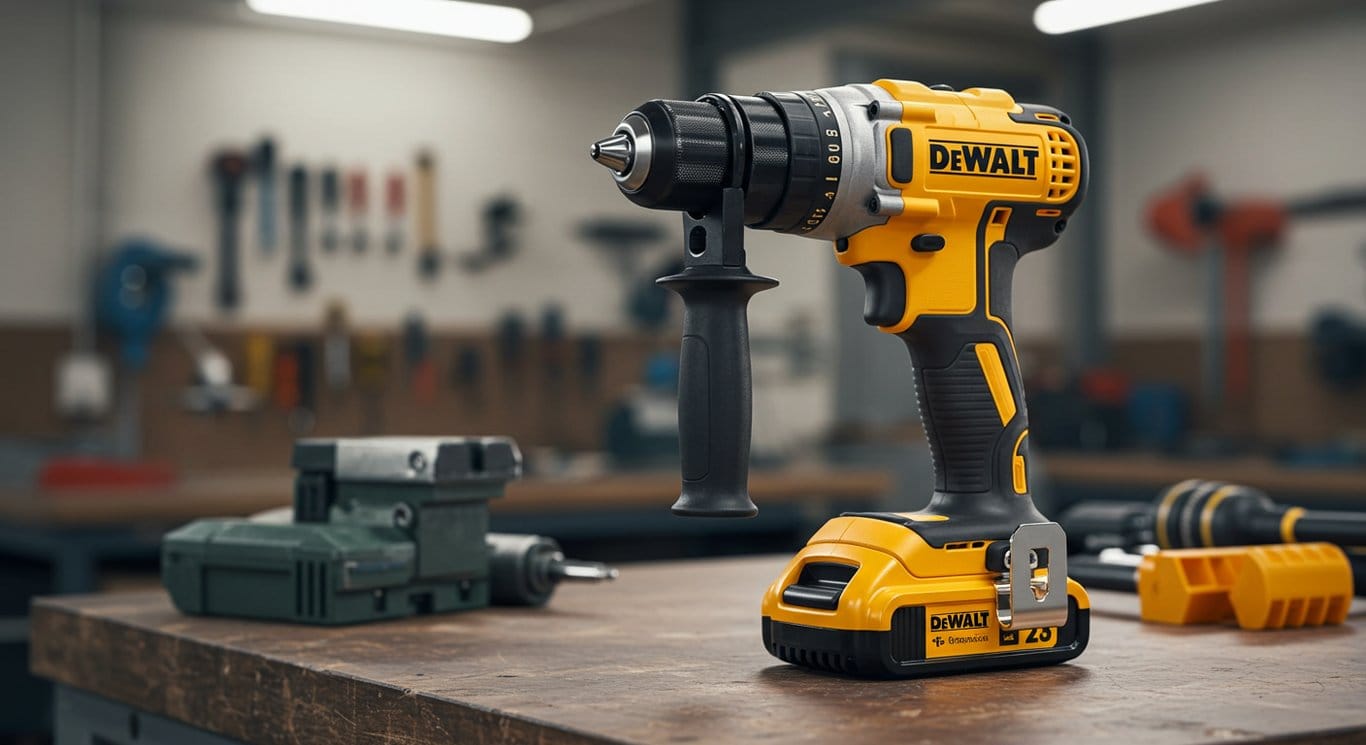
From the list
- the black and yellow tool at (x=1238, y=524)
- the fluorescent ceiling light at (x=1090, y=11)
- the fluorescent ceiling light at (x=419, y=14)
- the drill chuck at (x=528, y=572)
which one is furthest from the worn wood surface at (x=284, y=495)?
the black and yellow tool at (x=1238, y=524)

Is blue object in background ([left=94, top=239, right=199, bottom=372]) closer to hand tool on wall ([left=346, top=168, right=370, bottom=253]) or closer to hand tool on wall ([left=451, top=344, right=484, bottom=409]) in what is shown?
hand tool on wall ([left=346, top=168, right=370, bottom=253])

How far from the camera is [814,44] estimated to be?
5629 mm

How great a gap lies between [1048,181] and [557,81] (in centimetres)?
423

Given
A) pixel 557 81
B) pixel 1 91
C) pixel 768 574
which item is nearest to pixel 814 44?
pixel 557 81

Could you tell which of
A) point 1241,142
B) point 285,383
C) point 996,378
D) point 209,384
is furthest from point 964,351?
point 1241,142

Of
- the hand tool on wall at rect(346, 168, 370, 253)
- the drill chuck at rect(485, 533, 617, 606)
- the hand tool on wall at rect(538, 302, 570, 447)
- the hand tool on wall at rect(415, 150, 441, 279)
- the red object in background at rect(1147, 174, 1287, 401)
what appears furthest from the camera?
the red object in background at rect(1147, 174, 1287, 401)

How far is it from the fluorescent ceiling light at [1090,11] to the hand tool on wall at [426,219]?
1958 mm

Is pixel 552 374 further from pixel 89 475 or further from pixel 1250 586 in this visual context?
pixel 1250 586

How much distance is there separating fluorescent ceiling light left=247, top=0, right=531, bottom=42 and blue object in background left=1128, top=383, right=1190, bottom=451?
8.64ft

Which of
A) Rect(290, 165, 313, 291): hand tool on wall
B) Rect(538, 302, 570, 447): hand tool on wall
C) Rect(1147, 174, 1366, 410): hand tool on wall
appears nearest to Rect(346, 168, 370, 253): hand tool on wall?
Rect(290, 165, 313, 291): hand tool on wall

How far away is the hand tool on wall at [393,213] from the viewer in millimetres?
4738

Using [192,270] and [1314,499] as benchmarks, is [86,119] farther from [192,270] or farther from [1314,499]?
[1314,499]

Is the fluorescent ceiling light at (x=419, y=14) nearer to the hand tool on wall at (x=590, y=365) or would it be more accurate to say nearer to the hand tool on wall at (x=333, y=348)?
the hand tool on wall at (x=333, y=348)

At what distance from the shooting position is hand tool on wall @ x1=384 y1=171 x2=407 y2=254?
15.5 ft
